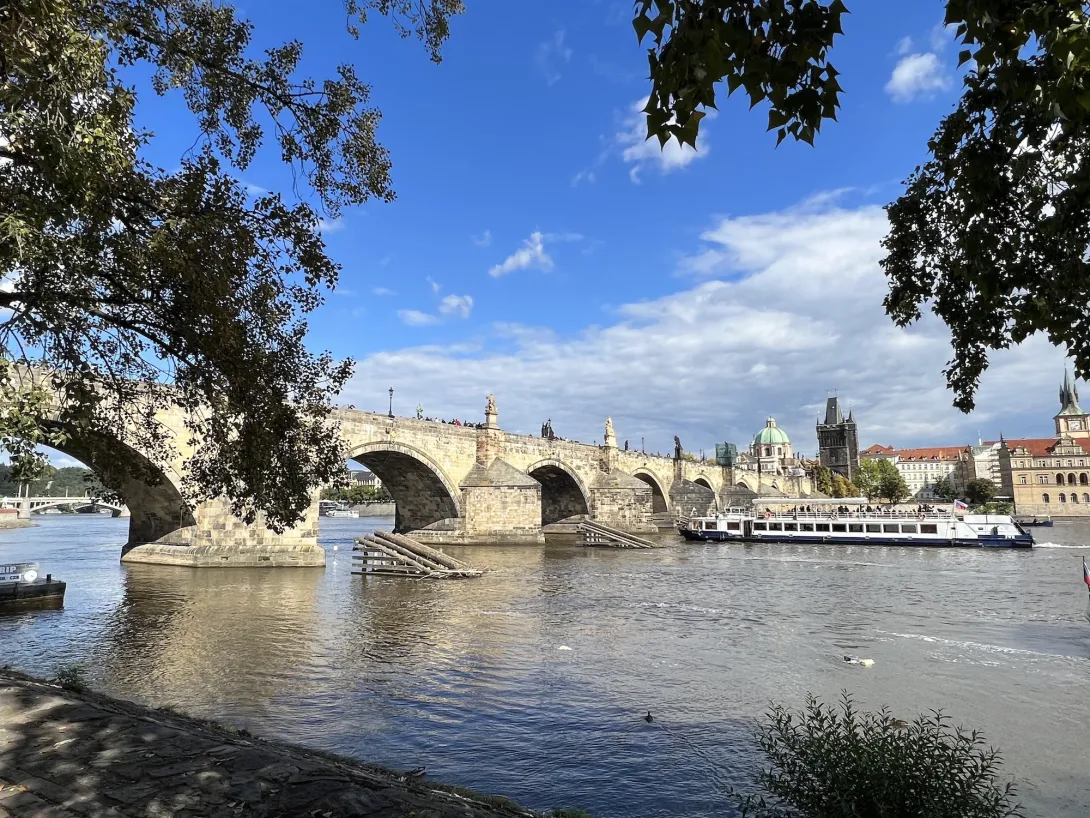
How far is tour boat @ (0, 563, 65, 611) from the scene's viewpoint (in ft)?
52.2

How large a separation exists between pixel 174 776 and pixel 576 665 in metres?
7.58

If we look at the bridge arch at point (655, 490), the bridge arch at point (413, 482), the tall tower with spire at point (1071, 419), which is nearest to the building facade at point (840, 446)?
the tall tower with spire at point (1071, 419)

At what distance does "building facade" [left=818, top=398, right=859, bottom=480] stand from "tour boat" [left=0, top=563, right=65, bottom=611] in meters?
145

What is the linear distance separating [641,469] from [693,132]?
60.5 meters

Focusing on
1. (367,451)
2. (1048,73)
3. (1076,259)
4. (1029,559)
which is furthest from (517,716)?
(1029,559)

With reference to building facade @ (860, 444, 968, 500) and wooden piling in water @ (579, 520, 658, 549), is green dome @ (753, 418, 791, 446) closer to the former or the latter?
Result: building facade @ (860, 444, 968, 500)

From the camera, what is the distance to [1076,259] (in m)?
4.64

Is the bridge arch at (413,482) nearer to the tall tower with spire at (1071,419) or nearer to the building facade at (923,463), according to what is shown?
the tall tower with spire at (1071,419)

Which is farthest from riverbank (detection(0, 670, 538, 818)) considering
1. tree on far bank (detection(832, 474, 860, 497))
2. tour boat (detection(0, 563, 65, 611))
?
tree on far bank (detection(832, 474, 860, 497))

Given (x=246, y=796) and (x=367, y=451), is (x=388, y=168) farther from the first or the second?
(x=367, y=451)

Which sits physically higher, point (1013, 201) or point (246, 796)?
point (1013, 201)

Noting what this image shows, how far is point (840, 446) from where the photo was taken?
479 ft

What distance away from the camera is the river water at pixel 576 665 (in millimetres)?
7203

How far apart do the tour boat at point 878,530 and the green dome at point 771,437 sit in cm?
10512
